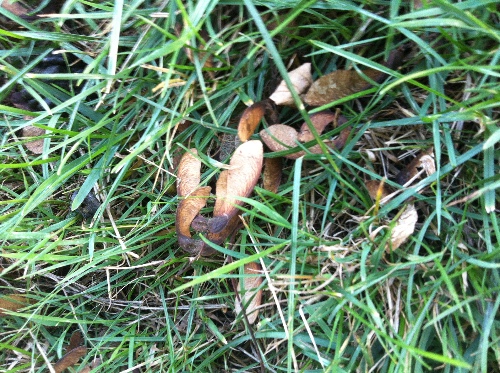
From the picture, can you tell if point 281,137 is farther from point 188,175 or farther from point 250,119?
point 188,175

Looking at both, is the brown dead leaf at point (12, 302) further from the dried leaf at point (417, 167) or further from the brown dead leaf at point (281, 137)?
the dried leaf at point (417, 167)

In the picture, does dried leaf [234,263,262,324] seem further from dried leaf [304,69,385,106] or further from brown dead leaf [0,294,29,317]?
brown dead leaf [0,294,29,317]

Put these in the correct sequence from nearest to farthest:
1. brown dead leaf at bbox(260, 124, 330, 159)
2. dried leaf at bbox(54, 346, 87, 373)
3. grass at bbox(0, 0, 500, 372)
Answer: grass at bbox(0, 0, 500, 372) < brown dead leaf at bbox(260, 124, 330, 159) < dried leaf at bbox(54, 346, 87, 373)

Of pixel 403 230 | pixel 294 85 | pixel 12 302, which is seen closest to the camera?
pixel 403 230

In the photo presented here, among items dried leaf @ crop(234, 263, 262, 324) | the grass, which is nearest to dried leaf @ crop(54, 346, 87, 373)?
the grass

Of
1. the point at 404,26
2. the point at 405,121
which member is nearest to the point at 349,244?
the point at 405,121

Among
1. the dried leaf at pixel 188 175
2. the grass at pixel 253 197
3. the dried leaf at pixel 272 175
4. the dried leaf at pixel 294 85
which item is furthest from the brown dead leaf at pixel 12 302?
the dried leaf at pixel 294 85

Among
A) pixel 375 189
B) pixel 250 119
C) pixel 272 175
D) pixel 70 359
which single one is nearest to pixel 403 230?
pixel 375 189
